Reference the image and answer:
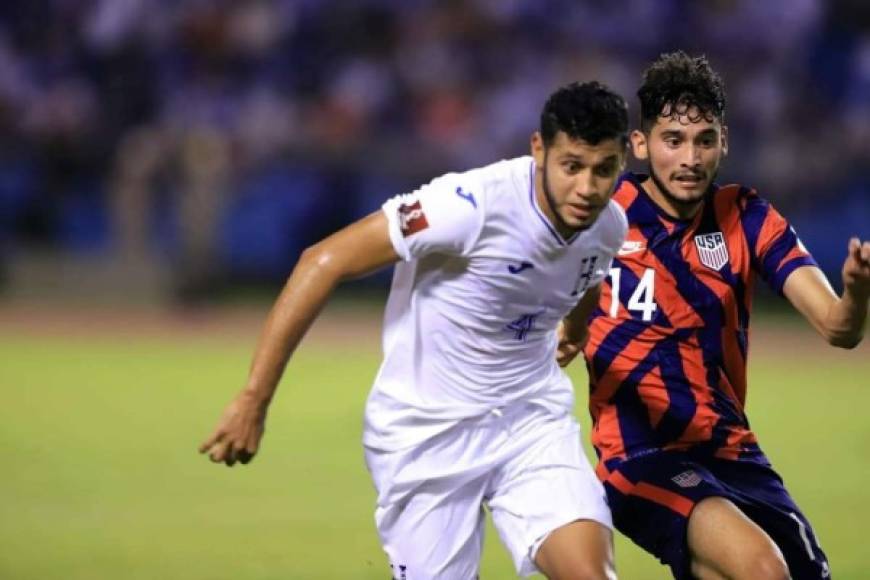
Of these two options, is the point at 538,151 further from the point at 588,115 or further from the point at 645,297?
the point at 645,297

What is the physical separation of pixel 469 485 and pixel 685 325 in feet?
3.17

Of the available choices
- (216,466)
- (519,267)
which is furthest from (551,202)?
(216,466)

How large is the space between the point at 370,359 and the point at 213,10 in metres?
A: 6.41

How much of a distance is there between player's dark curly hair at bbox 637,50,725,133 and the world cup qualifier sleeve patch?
1.16 metres

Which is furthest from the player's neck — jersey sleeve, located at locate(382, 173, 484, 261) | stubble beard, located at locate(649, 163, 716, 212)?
jersey sleeve, located at locate(382, 173, 484, 261)

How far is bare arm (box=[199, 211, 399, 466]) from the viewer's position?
15.6 ft

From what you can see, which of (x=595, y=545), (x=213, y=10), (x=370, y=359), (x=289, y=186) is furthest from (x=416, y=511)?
(x=213, y=10)

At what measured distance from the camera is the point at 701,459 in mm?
5523

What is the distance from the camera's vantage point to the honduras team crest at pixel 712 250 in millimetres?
5609

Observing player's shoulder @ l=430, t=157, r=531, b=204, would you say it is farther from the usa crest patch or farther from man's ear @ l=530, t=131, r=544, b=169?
the usa crest patch

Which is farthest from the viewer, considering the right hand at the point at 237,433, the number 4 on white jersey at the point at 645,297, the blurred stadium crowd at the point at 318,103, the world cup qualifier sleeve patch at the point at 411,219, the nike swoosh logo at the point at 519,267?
the blurred stadium crowd at the point at 318,103

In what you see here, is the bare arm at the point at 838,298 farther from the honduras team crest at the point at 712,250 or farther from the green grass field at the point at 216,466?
the green grass field at the point at 216,466

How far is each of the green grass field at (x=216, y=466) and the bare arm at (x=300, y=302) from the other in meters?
2.73

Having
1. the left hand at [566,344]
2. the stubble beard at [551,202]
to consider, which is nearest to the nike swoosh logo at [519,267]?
the stubble beard at [551,202]
